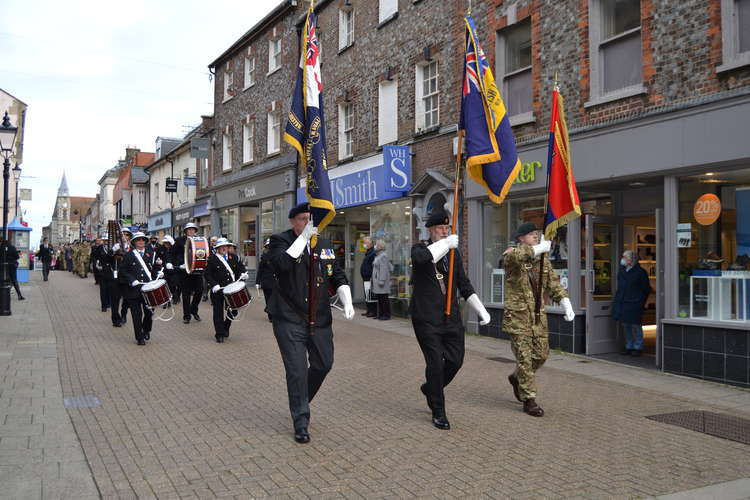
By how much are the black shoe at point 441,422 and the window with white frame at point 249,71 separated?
22.4 meters

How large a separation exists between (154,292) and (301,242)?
6293 mm

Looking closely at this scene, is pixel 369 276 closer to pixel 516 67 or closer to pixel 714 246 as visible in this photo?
pixel 516 67

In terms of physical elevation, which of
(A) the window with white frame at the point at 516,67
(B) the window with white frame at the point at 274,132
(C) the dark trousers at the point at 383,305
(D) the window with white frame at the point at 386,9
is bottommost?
(C) the dark trousers at the point at 383,305

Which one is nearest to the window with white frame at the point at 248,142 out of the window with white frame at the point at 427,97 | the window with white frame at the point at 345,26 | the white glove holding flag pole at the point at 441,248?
the window with white frame at the point at 345,26

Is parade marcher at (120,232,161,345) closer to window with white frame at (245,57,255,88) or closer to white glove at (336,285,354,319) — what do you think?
white glove at (336,285,354,319)

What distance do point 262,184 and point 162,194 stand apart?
17.6 m

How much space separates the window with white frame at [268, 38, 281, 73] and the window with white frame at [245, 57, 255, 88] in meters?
1.73

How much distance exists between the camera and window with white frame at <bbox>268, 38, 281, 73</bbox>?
2444 cm

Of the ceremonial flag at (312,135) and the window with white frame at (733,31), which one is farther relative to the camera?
the window with white frame at (733,31)

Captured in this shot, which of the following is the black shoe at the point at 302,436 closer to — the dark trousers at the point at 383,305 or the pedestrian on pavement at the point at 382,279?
the pedestrian on pavement at the point at 382,279

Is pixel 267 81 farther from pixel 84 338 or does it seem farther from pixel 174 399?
pixel 174 399

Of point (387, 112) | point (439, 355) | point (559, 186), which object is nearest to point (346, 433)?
point (439, 355)

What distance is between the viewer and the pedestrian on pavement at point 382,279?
51.9 feet

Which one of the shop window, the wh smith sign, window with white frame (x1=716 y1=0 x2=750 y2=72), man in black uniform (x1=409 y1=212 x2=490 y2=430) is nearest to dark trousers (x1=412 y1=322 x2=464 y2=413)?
man in black uniform (x1=409 y1=212 x2=490 y2=430)
